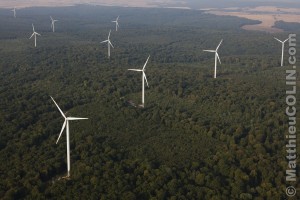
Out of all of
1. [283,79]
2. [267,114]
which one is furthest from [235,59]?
[267,114]

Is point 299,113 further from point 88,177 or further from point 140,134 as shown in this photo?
point 88,177

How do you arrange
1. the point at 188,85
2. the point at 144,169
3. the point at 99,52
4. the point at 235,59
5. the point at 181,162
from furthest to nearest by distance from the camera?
1. the point at 99,52
2. the point at 235,59
3. the point at 188,85
4. the point at 181,162
5. the point at 144,169

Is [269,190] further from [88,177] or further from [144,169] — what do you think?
[88,177]

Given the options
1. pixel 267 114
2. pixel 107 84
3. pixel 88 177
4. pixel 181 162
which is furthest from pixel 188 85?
pixel 88 177

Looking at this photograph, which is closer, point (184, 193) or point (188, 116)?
point (184, 193)

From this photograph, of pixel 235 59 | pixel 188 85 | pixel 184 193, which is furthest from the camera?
pixel 235 59

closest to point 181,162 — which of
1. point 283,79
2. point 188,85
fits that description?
point 188,85

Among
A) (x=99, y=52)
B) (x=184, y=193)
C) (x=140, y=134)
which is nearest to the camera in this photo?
(x=184, y=193)

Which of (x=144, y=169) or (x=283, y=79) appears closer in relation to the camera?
(x=144, y=169)

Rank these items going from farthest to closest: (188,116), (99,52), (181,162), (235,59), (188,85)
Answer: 1. (99,52)
2. (235,59)
3. (188,85)
4. (188,116)
5. (181,162)
